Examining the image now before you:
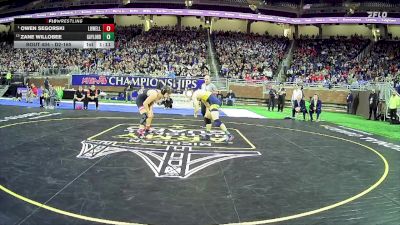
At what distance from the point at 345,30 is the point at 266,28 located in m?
9.01

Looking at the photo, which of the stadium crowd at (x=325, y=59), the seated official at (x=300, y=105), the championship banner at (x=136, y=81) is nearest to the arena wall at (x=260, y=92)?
the championship banner at (x=136, y=81)

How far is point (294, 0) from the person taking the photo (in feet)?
146

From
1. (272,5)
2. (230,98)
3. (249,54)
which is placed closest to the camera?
(230,98)

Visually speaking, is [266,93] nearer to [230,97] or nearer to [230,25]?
[230,97]

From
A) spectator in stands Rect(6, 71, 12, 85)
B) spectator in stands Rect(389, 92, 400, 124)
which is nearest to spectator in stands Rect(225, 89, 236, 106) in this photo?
spectator in stands Rect(389, 92, 400, 124)

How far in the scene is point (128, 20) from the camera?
47.4 metres

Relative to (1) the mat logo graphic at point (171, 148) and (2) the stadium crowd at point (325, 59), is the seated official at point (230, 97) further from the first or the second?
(1) the mat logo graphic at point (171, 148)

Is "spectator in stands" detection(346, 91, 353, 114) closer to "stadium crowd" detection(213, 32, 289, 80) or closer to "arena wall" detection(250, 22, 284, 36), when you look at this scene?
"stadium crowd" detection(213, 32, 289, 80)

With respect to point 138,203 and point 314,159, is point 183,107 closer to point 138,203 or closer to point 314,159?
point 314,159

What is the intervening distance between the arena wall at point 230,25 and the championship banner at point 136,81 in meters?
17.5

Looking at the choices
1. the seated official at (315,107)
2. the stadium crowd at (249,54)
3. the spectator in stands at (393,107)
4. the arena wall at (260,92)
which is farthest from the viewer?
the stadium crowd at (249,54)

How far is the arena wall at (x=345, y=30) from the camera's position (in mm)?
44062

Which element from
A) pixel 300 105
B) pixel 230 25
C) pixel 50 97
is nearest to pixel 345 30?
pixel 230 25

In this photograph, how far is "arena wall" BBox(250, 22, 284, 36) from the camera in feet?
152
